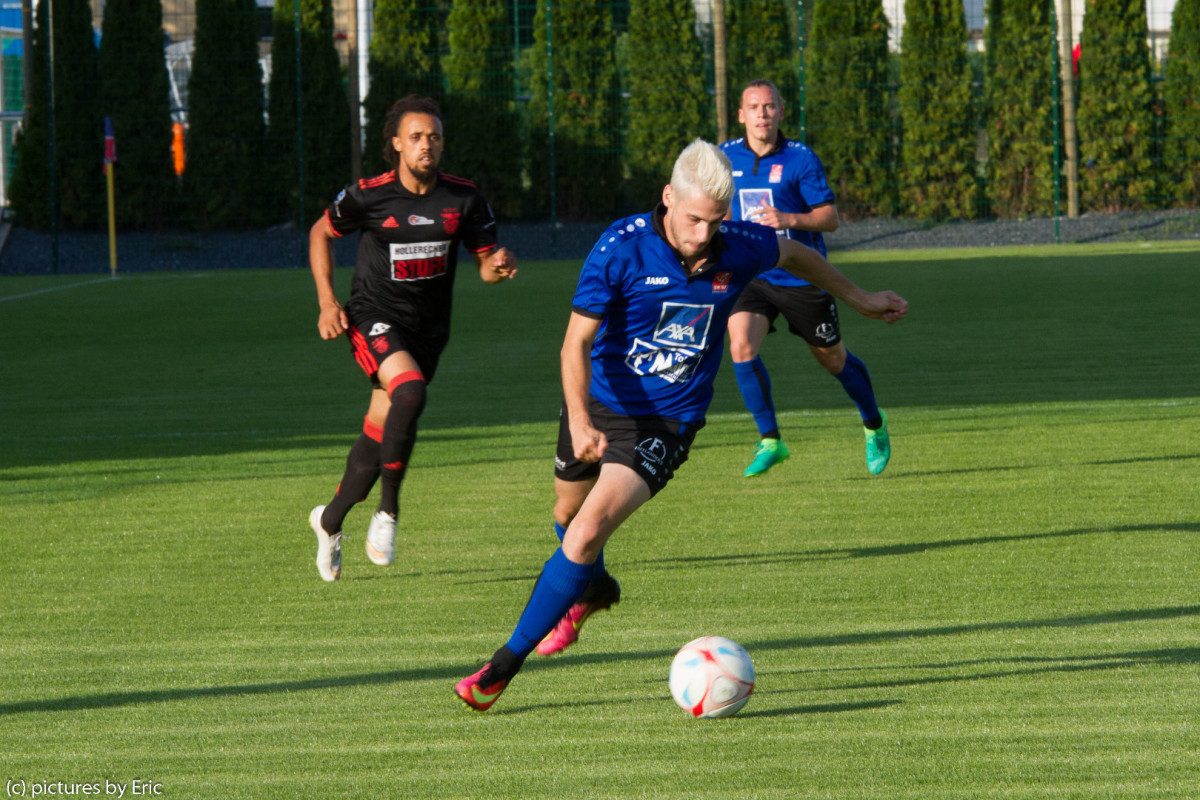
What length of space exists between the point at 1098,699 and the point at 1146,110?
79.2 feet

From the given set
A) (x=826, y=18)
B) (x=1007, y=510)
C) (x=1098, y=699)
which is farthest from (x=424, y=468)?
(x=826, y=18)

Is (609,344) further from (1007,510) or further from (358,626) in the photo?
(1007,510)

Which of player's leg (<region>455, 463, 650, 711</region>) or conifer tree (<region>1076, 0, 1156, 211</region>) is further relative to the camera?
conifer tree (<region>1076, 0, 1156, 211</region>)

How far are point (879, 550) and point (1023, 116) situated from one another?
839 inches

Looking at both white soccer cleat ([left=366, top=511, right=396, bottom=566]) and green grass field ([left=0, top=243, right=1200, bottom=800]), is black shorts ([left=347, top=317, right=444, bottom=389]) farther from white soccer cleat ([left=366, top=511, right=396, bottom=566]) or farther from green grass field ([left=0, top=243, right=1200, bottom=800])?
green grass field ([left=0, top=243, right=1200, bottom=800])

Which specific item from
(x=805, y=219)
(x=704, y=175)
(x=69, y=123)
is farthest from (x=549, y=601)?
(x=69, y=123)

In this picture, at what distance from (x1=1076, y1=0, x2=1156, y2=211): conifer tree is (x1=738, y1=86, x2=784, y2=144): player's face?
19.4 meters

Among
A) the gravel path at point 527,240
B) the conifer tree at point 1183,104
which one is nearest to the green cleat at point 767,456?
the gravel path at point 527,240

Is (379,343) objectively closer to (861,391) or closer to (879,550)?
(879,550)

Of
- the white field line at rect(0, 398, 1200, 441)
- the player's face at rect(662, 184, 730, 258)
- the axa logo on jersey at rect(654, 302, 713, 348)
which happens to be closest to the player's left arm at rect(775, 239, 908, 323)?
the axa logo on jersey at rect(654, 302, 713, 348)

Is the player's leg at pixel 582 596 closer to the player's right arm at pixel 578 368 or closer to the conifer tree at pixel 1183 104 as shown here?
the player's right arm at pixel 578 368

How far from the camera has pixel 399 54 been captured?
27.3 meters

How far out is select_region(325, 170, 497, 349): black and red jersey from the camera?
6.82 m

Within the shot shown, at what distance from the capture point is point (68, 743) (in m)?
4.36
